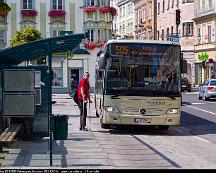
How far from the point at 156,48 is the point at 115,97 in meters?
2.08

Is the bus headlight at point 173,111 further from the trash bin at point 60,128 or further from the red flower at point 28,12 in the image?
the red flower at point 28,12

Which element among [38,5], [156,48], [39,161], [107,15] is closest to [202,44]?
[107,15]

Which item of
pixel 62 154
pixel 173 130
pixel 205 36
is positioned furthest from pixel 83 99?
pixel 205 36

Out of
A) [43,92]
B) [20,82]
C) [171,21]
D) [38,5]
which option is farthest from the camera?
[171,21]

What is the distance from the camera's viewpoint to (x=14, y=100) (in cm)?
1587

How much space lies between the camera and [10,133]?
45.3 ft

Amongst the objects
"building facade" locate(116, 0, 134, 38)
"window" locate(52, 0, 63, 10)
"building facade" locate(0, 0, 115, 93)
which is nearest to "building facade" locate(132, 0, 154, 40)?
"building facade" locate(116, 0, 134, 38)

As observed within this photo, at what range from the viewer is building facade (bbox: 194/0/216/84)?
66938 mm

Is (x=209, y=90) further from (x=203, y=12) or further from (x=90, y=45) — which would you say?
(x=203, y=12)

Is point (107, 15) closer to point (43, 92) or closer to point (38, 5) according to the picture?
point (38, 5)

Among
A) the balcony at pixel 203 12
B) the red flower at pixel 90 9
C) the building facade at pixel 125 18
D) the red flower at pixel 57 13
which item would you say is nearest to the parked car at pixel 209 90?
the red flower at pixel 90 9

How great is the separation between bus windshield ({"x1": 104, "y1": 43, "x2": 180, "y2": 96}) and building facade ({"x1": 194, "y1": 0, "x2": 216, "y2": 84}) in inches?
1890

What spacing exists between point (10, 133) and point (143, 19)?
265 ft

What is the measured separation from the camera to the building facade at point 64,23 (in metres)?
58.8
